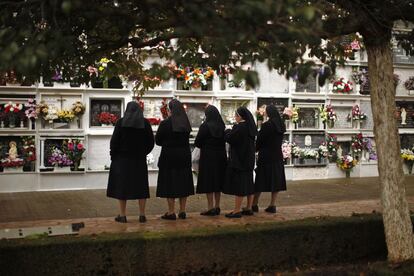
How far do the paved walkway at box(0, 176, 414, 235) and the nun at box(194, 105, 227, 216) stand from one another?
0.46 m

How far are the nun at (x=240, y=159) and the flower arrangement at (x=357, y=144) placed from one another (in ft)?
21.1

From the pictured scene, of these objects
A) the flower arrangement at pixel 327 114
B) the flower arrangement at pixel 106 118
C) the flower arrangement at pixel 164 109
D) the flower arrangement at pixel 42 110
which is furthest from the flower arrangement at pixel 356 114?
the flower arrangement at pixel 42 110

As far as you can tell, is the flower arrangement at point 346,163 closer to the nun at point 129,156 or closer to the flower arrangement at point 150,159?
the flower arrangement at point 150,159

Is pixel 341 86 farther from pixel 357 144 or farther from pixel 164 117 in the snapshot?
pixel 164 117

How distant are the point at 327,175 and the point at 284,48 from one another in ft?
35.1

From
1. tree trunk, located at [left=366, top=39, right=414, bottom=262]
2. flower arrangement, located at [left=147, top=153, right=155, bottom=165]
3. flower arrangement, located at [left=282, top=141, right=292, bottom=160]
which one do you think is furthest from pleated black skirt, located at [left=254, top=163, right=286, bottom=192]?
flower arrangement, located at [left=282, top=141, right=292, bottom=160]

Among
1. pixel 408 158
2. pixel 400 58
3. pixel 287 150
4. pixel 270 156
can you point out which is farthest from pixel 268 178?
pixel 400 58

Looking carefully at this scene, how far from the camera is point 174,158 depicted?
736cm

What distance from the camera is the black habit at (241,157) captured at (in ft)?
24.7

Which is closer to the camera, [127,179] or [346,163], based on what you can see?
[127,179]

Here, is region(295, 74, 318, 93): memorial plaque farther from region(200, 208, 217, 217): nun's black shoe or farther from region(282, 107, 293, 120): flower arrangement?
region(200, 208, 217, 217): nun's black shoe

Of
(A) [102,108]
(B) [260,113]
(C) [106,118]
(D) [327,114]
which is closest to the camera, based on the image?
(C) [106,118]

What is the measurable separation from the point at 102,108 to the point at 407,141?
838 cm

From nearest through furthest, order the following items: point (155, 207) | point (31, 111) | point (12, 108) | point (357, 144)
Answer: point (155, 207) → point (12, 108) → point (31, 111) → point (357, 144)
